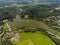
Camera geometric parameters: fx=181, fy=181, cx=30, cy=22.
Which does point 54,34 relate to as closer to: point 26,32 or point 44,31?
point 44,31

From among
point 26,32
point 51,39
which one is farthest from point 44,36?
point 26,32

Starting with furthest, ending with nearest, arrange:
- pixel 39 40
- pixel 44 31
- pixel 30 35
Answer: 1. pixel 44 31
2. pixel 30 35
3. pixel 39 40

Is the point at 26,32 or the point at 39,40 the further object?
the point at 26,32

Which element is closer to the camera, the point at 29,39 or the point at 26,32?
the point at 29,39

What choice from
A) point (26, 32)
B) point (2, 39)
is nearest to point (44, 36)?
point (26, 32)

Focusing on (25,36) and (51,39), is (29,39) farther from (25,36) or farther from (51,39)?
(51,39)

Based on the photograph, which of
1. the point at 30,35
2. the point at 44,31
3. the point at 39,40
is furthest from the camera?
the point at 44,31
